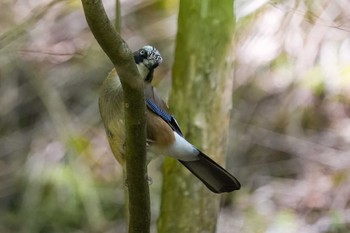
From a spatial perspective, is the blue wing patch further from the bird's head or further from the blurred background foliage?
the blurred background foliage

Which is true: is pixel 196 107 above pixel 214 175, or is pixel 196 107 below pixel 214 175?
above

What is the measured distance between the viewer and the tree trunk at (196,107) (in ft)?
11.7

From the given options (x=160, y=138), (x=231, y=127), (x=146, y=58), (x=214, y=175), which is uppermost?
(x=231, y=127)

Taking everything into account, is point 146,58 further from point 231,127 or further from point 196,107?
point 231,127

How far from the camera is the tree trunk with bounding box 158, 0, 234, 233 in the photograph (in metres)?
3.57

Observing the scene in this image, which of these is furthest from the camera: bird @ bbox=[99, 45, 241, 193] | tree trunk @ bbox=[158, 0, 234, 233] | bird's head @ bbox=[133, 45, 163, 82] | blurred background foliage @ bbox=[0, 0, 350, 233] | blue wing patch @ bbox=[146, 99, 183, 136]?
blurred background foliage @ bbox=[0, 0, 350, 233]

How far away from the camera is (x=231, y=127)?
5.99 metres

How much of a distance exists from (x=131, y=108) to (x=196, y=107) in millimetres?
1470

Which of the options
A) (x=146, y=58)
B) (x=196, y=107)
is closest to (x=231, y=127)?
(x=196, y=107)

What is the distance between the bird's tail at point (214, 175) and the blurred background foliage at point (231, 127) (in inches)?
80.9

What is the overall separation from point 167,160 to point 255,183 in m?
2.54

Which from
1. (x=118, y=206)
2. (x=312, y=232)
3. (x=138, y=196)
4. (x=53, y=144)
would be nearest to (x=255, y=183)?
(x=312, y=232)

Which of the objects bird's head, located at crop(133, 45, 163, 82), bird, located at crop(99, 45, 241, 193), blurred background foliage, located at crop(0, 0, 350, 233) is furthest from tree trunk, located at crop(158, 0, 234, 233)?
blurred background foliage, located at crop(0, 0, 350, 233)

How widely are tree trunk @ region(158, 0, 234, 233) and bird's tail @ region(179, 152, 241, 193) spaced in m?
0.48
